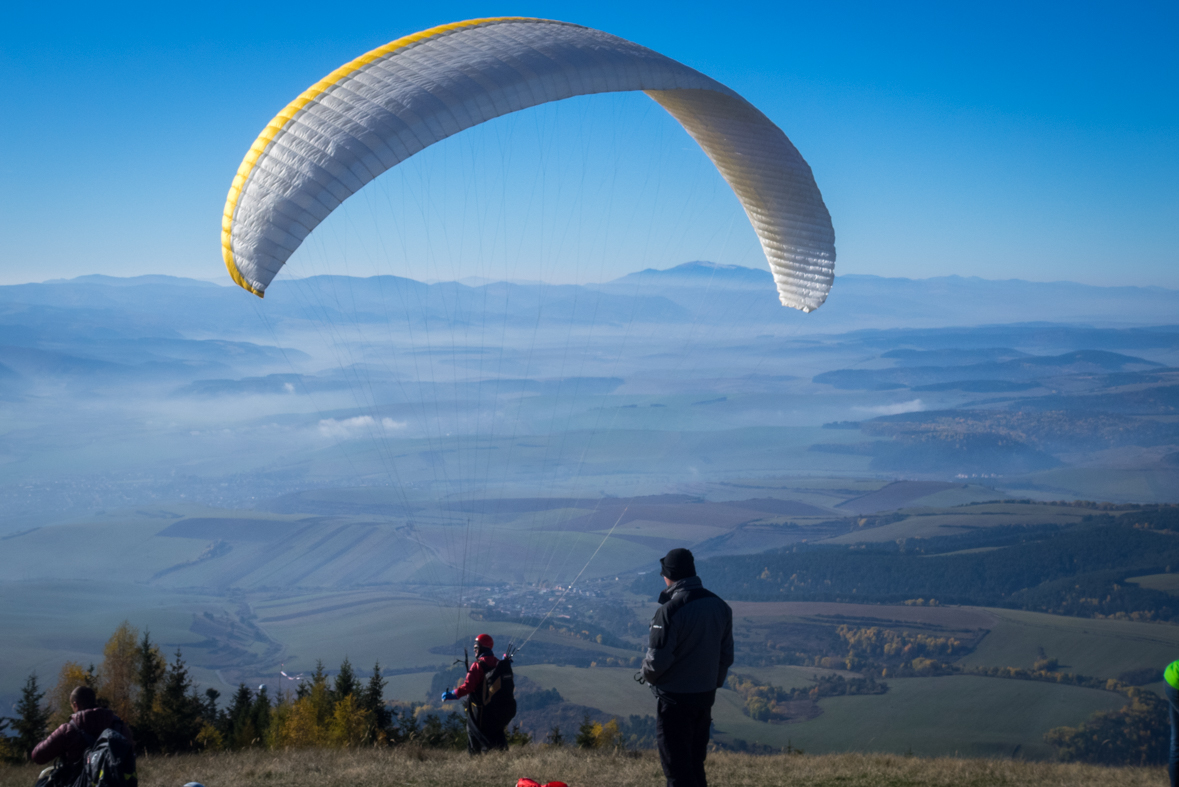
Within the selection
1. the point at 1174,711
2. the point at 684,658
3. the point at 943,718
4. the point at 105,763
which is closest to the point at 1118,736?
the point at 943,718

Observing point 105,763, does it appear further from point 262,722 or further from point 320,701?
point 320,701

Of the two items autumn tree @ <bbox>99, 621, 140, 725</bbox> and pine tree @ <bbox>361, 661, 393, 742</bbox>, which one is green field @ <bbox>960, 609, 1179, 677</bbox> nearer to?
autumn tree @ <bbox>99, 621, 140, 725</bbox>

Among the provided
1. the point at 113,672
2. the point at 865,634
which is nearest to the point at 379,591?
the point at 865,634

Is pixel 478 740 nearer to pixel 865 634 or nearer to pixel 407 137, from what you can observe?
pixel 407 137

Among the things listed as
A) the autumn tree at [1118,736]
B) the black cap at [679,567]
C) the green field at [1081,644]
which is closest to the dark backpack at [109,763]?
the black cap at [679,567]

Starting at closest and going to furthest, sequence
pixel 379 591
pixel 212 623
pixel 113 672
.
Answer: pixel 113 672
pixel 212 623
pixel 379 591

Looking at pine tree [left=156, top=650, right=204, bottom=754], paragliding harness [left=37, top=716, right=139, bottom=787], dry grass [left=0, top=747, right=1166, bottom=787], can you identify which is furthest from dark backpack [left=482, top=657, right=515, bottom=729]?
pine tree [left=156, top=650, right=204, bottom=754]
